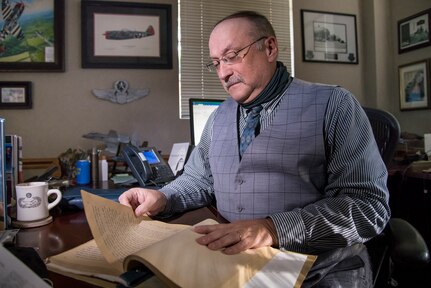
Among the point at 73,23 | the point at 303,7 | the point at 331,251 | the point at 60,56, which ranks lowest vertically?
the point at 331,251

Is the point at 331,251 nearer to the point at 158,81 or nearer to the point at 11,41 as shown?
the point at 158,81

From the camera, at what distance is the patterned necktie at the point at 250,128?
0.98m

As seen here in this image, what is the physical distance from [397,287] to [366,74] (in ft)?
5.82

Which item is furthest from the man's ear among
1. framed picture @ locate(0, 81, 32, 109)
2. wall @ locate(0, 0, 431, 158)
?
framed picture @ locate(0, 81, 32, 109)

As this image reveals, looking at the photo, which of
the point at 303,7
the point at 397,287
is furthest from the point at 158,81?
the point at 397,287

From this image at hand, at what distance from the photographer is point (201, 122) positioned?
6.05 feet

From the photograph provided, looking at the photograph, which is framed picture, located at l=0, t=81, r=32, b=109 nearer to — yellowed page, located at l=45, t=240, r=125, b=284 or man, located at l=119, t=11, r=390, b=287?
man, located at l=119, t=11, r=390, b=287

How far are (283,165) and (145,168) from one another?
29.9 inches

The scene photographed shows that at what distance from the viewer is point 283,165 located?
34.9 inches

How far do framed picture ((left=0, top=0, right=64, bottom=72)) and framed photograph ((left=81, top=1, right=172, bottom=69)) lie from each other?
0.17 meters

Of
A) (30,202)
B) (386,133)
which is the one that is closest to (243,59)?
(386,133)

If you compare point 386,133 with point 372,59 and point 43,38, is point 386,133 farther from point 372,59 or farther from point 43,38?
point 43,38

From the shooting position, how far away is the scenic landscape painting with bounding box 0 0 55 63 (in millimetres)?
2070

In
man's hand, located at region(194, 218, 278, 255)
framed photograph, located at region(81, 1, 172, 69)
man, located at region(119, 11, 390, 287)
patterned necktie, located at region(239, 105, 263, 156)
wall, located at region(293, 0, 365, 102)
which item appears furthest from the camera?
wall, located at region(293, 0, 365, 102)
